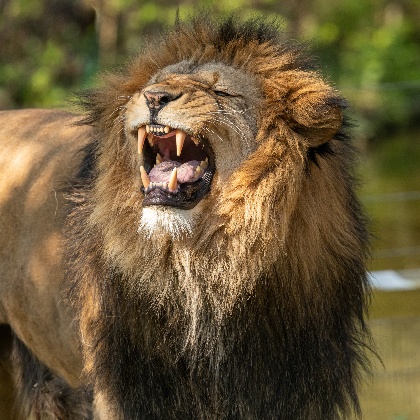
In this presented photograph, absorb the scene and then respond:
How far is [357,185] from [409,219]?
8.25 metres

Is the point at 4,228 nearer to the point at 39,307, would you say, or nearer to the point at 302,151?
the point at 39,307

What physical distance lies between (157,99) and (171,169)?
273 millimetres

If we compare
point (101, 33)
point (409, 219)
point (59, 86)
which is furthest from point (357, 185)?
point (101, 33)

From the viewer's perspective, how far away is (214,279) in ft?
11.3

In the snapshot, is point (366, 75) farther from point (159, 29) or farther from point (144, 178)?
point (144, 178)

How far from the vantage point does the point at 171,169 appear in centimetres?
346

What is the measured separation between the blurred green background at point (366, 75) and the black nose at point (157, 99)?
29.9 inches

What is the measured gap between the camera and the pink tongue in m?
3.40

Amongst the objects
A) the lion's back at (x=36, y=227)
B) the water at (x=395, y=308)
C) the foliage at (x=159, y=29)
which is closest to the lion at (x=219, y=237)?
A: the lion's back at (x=36, y=227)

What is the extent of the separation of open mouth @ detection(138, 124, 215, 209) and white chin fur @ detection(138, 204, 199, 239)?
0.02 meters

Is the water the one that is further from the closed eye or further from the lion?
the closed eye

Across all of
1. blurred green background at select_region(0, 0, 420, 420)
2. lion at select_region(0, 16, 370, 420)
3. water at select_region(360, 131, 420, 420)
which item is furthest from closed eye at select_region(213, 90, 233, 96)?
water at select_region(360, 131, 420, 420)

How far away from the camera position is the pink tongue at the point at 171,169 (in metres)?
3.40

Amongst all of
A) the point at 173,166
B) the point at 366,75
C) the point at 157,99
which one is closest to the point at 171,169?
the point at 173,166
